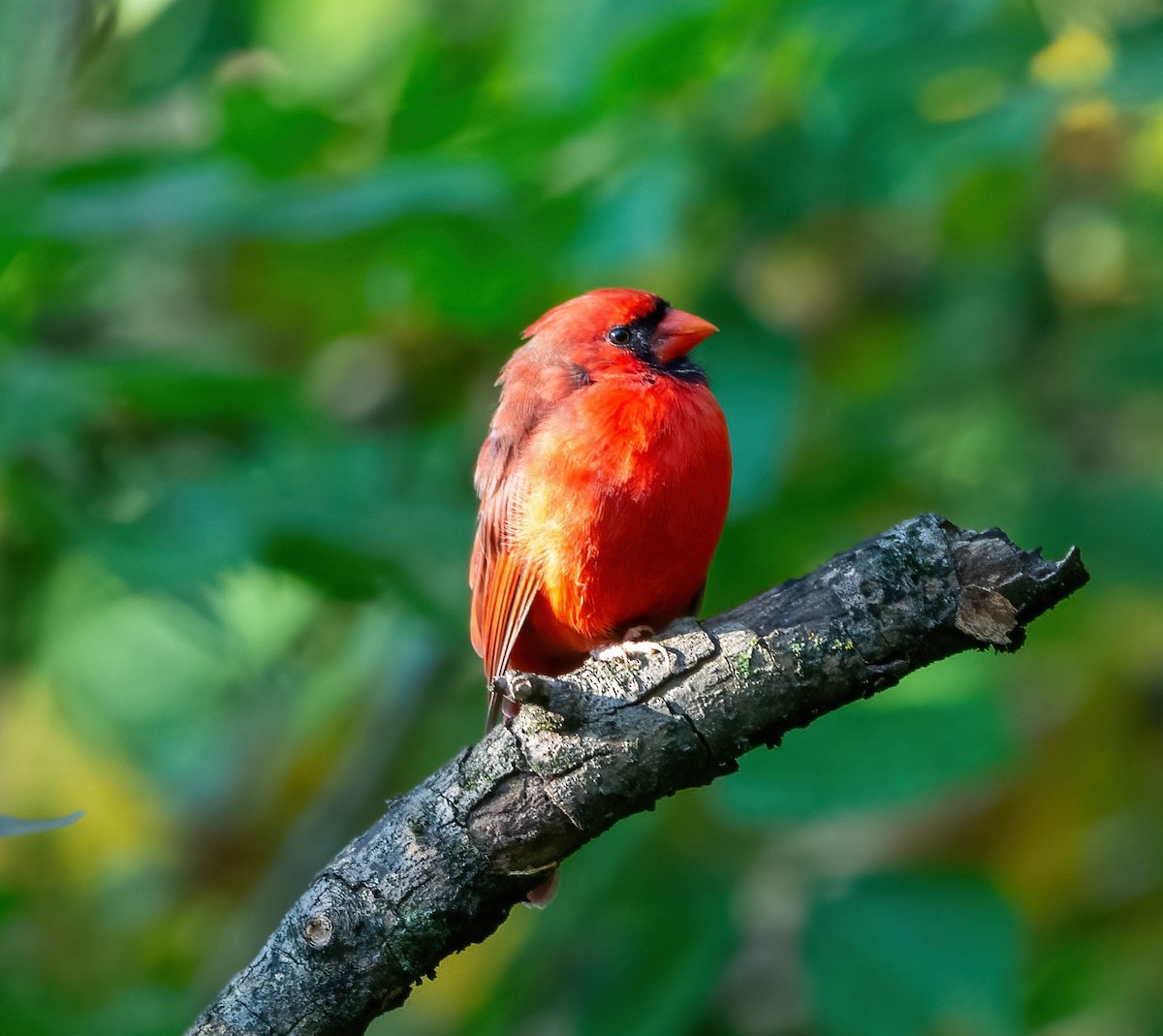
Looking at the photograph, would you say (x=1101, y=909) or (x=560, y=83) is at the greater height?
(x=560, y=83)

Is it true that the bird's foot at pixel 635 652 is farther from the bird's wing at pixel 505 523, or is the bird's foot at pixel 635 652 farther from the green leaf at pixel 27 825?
the green leaf at pixel 27 825

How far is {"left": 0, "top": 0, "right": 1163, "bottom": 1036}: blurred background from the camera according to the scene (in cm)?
430

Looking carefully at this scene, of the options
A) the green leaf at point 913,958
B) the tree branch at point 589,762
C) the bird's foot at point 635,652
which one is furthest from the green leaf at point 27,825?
the green leaf at point 913,958

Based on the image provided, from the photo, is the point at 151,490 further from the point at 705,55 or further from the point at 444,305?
the point at 705,55

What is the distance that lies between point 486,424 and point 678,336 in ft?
4.20

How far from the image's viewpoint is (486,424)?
581 centimetres

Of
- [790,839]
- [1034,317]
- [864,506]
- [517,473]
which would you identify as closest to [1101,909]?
[790,839]

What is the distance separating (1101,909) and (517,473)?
309 cm

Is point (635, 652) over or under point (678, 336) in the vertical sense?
under

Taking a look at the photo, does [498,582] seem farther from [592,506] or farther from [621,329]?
[621,329]

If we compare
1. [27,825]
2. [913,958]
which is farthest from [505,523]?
[27,825]

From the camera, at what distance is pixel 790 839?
17.3 ft

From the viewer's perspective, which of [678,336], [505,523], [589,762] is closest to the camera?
[589,762]

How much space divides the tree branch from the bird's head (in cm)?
189
